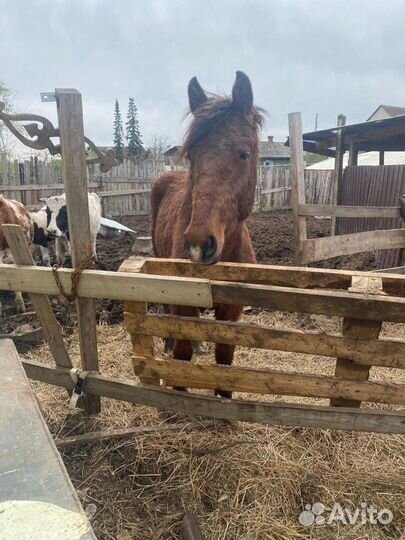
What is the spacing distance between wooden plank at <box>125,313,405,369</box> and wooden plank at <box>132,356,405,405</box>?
164mm

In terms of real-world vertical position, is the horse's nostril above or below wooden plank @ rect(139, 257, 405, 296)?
above

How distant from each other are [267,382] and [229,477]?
0.67m

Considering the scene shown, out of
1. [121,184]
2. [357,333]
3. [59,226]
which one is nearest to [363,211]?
[357,333]

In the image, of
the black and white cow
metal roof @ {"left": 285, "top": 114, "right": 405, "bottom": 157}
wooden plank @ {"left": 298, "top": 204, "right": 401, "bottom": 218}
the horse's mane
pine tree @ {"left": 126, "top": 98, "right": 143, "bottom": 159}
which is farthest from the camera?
pine tree @ {"left": 126, "top": 98, "right": 143, "bottom": 159}

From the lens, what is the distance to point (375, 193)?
9.10 m

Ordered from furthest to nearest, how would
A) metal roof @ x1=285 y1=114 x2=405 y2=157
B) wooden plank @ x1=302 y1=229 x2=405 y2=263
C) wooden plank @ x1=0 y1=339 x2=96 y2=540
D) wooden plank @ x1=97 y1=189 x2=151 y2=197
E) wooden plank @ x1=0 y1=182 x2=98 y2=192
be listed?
wooden plank @ x1=97 y1=189 x2=151 y2=197
wooden plank @ x1=0 y1=182 x2=98 y2=192
metal roof @ x1=285 y1=114 x2=405 y2=157
wooden plank @ x1=302 y1=229 x2=405 y2=263
wooden plank @ x1=0 y1=339 x2=96 y2=540

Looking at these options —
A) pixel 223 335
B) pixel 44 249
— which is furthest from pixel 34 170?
pixel 223 335

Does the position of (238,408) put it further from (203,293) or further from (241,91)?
(241,91)

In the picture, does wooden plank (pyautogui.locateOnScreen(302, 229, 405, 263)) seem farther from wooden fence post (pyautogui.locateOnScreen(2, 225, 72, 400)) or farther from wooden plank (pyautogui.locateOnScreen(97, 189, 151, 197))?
wooden plank (pyautogui.locateOnScreen(97, 189, 151, 197))

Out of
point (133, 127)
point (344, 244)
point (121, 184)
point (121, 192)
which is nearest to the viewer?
point (344, 244)

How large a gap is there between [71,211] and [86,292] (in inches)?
21.5

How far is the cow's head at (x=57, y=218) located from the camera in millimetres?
8086

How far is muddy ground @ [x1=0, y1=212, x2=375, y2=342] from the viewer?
17.5 feet

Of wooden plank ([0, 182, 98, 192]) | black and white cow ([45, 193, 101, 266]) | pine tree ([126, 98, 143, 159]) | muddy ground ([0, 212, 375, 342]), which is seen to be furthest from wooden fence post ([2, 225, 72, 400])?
pine tree ([126, 98, 143, 159])
